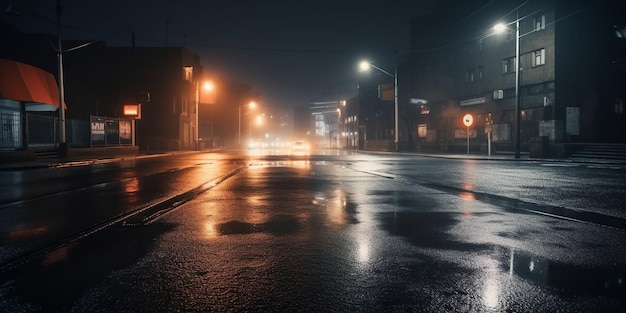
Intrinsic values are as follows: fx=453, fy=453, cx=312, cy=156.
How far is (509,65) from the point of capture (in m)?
44.4

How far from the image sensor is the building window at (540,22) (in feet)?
130

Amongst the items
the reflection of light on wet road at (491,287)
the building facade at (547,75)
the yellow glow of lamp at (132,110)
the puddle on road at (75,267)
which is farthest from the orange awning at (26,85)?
the building facade at (547,75)

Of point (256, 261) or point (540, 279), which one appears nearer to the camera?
point (540, 279)

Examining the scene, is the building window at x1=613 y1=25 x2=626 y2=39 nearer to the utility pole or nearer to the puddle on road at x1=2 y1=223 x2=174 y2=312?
the utility pole

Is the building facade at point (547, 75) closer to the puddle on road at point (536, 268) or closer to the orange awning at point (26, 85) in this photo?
the puddle on road at point (536, 268)

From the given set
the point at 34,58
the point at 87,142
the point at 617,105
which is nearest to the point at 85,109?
the point at 34,58

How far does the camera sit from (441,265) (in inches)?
199

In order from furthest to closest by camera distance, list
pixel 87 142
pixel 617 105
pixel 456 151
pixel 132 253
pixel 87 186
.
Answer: pixel 456 151 < pixel 617 105 < pixel 87 142 < pixel 87 186 < pixel 132 253

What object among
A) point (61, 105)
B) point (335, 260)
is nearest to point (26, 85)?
point (61, 105)

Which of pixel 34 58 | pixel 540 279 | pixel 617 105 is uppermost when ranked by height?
pixel 34 58

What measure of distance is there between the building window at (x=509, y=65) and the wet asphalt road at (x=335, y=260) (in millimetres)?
37219

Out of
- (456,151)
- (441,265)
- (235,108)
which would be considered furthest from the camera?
(235,108)

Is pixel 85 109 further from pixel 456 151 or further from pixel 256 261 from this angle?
pixel 256 261

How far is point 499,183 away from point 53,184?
577 inches
